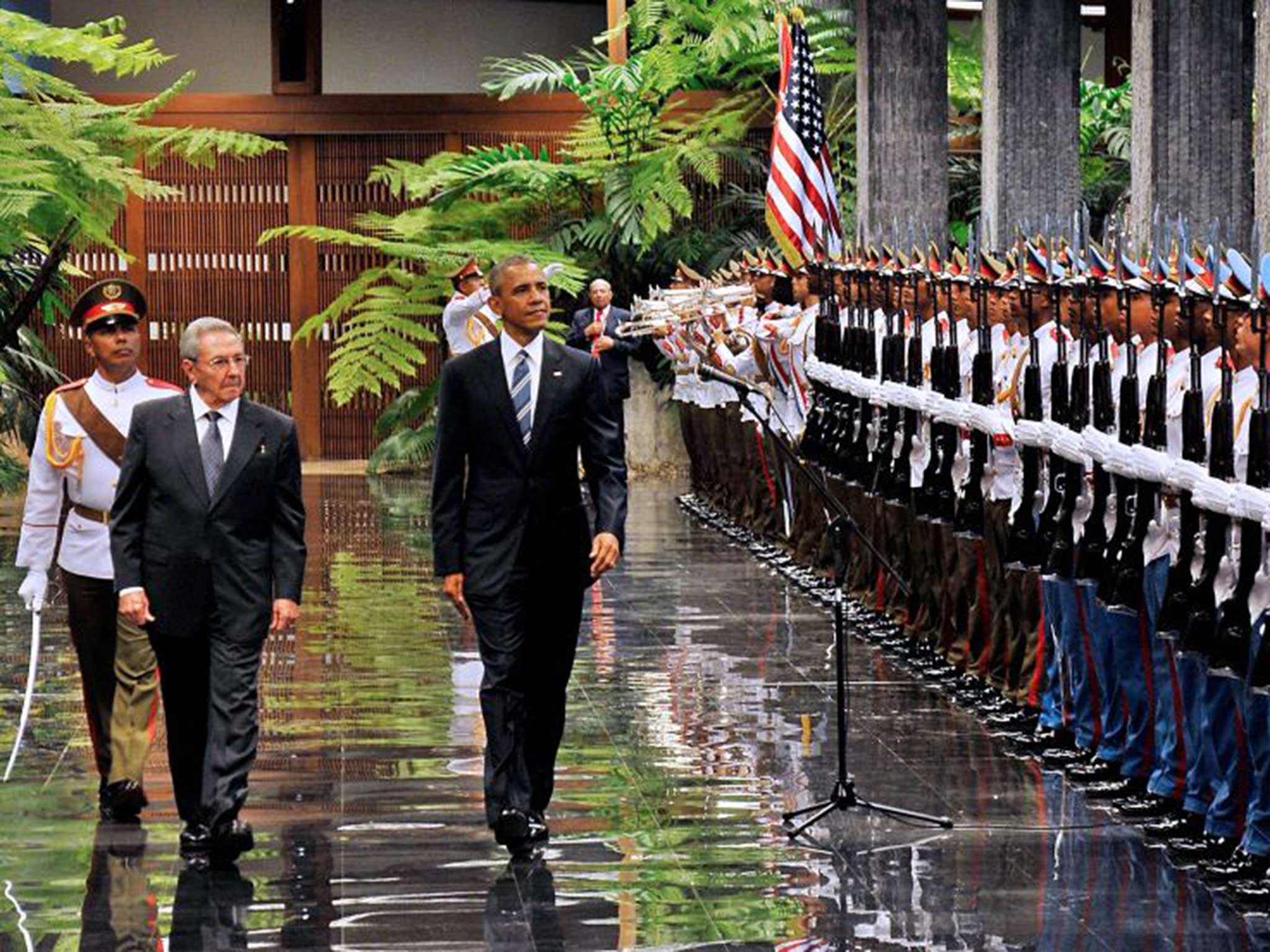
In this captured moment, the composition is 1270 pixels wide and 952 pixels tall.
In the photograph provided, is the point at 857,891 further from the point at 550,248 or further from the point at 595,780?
the point at 550,248

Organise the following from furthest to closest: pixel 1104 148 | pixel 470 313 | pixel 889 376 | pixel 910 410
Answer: pixel 1104 148 < pixel 470 313 < pixel 889 376 < pixel 910 410

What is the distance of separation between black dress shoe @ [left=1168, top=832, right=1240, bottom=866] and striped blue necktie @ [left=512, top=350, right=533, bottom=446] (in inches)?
92.9

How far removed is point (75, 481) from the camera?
30.9 ft

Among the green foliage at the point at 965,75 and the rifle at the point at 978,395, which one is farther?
the green foliage at the point at 965,75

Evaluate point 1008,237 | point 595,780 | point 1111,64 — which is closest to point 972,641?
point 595,780

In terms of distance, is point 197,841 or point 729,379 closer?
point 197,841

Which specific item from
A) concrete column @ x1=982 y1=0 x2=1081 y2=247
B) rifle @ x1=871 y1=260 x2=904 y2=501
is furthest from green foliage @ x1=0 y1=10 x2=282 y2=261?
concrete column @ x1=982 y1=0 x2=1081 y2=247

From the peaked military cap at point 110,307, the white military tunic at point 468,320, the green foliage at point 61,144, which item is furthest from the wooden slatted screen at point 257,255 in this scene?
the peaked military cap at point 110,307

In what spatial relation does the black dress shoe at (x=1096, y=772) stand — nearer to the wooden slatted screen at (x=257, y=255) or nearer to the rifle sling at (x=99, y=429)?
the rifle sling at (x=99, y=429)

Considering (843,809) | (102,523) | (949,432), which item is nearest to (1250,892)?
(843,809)

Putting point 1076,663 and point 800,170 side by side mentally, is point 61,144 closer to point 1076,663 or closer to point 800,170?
point 800,170

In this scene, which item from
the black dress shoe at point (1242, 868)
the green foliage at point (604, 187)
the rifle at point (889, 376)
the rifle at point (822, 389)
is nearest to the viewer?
the black dress shoe at point (1242, 868)

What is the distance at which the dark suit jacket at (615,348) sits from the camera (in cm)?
2302

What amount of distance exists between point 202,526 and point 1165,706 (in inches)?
124
